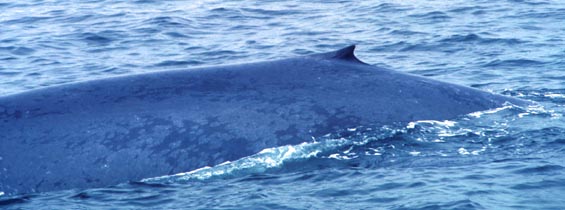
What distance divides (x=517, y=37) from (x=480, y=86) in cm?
501

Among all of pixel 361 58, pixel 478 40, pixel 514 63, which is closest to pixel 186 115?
pixel 514 63

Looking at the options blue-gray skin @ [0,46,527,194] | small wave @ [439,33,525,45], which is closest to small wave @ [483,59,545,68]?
small wave @ [439,33,525,45]

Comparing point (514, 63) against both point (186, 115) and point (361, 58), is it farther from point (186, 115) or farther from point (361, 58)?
point (186, 115)

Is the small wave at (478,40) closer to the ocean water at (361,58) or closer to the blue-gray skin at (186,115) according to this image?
the ocean water at (361,58)

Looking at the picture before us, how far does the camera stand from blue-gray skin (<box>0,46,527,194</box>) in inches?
335

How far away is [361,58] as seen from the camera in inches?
697

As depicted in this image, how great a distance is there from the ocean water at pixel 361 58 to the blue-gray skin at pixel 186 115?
150 mm

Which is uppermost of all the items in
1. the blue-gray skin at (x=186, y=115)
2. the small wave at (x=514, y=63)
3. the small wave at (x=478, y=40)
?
the blue-gray skin at (x=186, y=115)

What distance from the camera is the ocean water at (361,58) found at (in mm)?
8289

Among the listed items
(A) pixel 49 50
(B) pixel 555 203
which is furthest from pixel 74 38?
(B) pixel 555 203

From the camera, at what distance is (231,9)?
25734 mm

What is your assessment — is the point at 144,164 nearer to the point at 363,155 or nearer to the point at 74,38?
the point at 363,155

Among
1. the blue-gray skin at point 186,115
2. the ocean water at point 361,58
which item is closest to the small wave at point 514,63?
the ocean water at point 361,58

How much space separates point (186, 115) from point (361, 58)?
9221 mm
